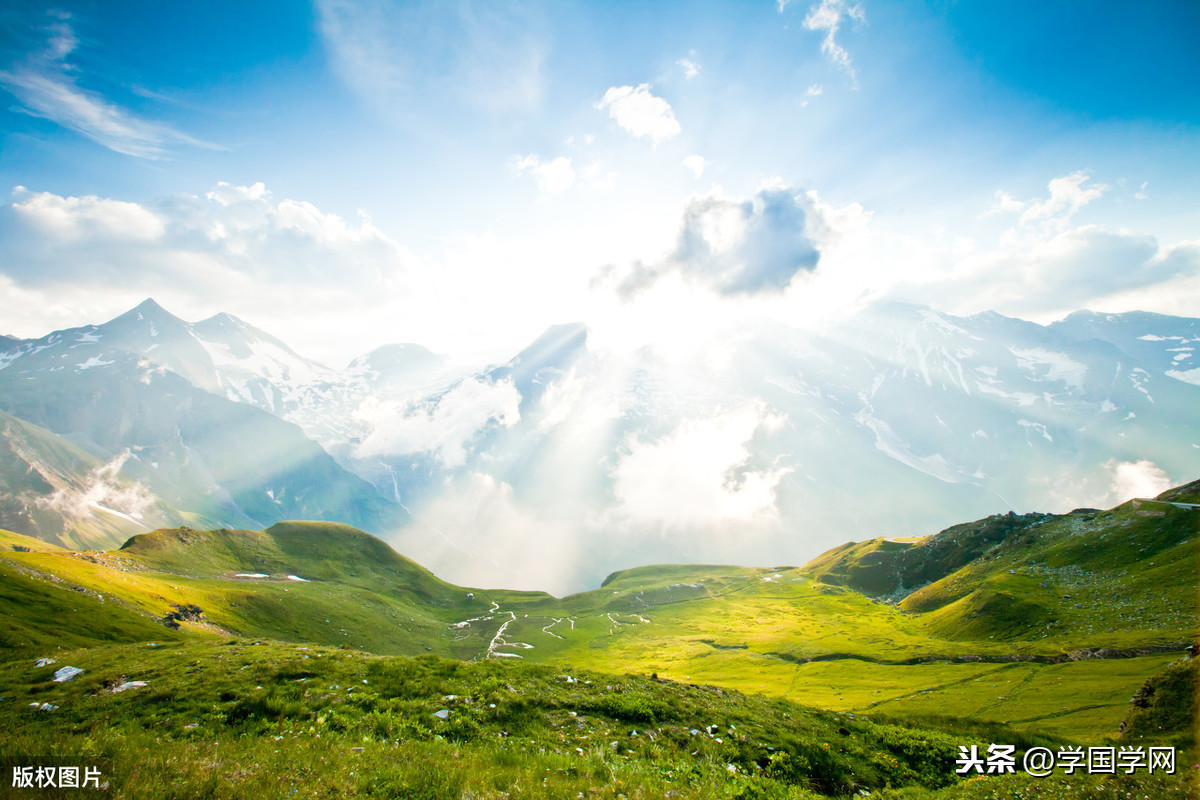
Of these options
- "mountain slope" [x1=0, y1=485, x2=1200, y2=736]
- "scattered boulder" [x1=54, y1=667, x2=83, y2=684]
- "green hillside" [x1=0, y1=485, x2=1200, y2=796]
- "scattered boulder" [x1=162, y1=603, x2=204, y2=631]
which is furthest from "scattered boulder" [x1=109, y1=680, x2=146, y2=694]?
"scattered boulder" [x1=162, y1=603, x2=204, y2=631]

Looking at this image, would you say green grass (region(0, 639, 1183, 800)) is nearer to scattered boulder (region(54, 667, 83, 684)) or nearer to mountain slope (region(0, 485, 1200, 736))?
scattered boulder (region(54, 667, 83, 684))

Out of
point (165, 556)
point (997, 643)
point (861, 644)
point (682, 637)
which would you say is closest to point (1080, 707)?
point (997, 643)

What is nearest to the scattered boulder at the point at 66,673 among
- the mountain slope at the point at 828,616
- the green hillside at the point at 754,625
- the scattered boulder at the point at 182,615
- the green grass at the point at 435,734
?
the green grass at the point at 435,734

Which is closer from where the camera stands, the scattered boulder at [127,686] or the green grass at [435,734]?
the green grass at [435,734]

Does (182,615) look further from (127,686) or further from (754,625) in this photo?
(754,625)

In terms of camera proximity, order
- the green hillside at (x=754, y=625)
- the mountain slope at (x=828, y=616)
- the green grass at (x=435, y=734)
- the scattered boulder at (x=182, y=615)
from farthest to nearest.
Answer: the scattered boulder at (x=182, y=615)
the mountain slope at (x=828, y=616)
the green hillside at (x=754, y=625)
the green grass at (x=435, y=734)

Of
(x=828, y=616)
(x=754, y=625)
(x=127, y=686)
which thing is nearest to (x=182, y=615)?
(x=127, y=686)

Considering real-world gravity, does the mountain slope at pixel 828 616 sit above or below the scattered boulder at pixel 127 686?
below

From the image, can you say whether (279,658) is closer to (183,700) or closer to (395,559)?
(183,700)

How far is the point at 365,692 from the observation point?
16953 mm

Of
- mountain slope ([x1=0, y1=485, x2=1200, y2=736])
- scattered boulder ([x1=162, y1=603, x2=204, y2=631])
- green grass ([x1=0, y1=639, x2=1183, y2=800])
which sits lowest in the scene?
mountain slope ([x1=0, y1=485, x2=1200, y2=736])

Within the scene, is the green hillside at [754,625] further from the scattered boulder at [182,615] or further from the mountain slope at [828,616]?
the mountain slope at [828,616]

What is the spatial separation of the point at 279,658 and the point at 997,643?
93.6 metres

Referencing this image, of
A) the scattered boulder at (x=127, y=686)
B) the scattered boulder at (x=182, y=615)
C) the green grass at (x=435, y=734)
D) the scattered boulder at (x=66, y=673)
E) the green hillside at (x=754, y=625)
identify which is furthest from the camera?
the scattered boulder at (x=182, y=615)
